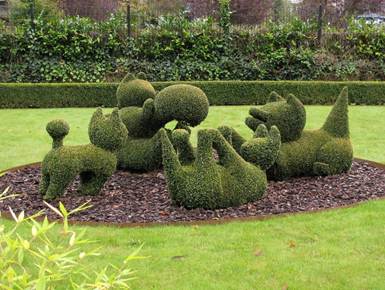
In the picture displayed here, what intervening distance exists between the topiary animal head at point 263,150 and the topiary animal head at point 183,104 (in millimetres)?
899

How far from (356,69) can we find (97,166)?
12870 millimetres

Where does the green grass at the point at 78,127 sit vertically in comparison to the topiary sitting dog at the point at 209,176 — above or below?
below

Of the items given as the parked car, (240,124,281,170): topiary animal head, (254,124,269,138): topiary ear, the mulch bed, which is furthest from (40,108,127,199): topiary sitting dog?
the parked car

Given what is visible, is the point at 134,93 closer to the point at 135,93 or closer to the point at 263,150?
the point at 135,93

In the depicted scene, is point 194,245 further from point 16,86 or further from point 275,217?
point 16,86

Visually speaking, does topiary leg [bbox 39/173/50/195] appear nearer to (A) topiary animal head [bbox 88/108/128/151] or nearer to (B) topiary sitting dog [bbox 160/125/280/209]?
(A) topiary animal head [bbox 88/108/128/151]

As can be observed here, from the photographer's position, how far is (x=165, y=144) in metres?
5.63

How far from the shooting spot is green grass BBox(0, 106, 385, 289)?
159 inches

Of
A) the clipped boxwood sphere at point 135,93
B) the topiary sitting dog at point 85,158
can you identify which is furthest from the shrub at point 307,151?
the topiary sitting dog at point 85,158

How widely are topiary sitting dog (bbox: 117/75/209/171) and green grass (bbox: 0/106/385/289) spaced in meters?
1.99

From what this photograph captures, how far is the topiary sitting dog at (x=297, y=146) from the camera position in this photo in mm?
6707

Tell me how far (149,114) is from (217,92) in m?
8.10

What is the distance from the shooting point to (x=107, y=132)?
20.1 ft

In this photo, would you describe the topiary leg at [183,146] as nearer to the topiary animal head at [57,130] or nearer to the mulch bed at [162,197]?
the mulch bed at [162,197]
